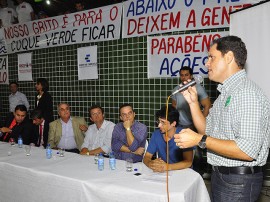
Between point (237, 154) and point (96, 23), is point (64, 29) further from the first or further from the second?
point (237, 154)

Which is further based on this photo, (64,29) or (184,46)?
(64,29)

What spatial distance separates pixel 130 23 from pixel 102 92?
5.05ft

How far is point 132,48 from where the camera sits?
197 inches

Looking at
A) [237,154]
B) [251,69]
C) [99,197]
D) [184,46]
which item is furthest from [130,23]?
[237,154]

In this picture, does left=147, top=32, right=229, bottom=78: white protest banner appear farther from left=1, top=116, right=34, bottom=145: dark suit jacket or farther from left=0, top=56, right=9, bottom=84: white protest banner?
left=0, top=56, right=9, bottom=84: white protest banner

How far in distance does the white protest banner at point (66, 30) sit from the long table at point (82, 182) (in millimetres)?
2711

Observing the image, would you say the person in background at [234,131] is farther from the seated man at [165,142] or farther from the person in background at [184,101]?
the person in background at [184,101]

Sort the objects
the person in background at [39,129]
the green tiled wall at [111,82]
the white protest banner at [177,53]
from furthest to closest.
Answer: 1. the green tiled wall at [111,82]
2. the person in background at [39,129]
3. the white protest banner at [177,53]

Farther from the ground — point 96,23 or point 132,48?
point 96,23

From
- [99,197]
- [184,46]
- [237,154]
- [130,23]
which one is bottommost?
[99,197]

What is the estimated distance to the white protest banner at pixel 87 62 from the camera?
5473 mm

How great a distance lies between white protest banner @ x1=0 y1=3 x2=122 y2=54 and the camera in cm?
489

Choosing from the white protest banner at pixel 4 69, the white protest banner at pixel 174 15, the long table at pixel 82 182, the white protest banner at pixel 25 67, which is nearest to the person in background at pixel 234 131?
the long table at pixel 82 182

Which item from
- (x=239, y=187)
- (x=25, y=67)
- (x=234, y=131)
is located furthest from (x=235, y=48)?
(x=25, y=67)
